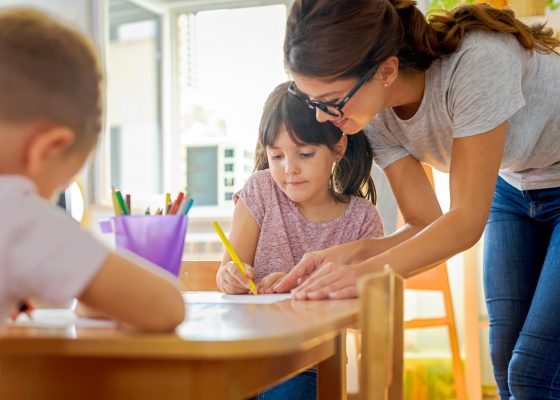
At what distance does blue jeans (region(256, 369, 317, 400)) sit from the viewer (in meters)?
1.39

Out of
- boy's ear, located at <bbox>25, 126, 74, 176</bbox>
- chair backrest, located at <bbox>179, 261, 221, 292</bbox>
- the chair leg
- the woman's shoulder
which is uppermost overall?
the woman's shoulder

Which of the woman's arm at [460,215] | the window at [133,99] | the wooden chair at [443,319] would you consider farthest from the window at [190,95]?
the woman's arm at [460,215]

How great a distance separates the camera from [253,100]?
13.0 ft

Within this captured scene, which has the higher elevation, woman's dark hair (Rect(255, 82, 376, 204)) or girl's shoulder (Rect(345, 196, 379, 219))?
woman's dark hair (Rect(255, 82, 376, 204))

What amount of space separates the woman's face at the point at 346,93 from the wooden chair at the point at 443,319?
5.37 ft

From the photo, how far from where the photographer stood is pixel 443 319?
309 cm

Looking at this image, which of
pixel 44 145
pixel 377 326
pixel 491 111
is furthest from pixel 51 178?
pixel 491 111

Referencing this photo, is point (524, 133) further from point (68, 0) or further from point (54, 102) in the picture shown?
point (68, 0)

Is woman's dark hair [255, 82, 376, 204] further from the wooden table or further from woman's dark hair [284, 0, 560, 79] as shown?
the wooden table

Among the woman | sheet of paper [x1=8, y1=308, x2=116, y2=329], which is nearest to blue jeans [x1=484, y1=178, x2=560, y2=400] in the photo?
the woman

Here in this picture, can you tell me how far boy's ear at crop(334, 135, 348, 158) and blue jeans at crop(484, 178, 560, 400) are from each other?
37 cm

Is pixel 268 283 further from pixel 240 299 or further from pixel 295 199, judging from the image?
pixel 295 199

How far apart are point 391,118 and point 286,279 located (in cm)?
52

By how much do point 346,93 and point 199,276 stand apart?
22.4 inches
